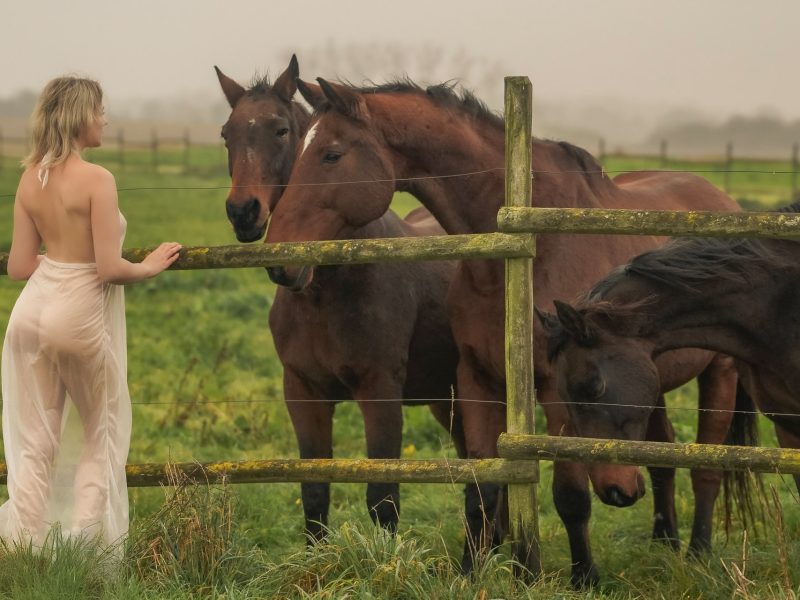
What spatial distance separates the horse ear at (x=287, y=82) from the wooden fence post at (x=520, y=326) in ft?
5.93

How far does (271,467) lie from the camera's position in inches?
190

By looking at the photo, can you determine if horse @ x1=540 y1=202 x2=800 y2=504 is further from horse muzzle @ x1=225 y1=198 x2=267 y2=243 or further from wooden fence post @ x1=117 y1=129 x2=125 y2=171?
wooden fence post @ x1=117 y1=129 x2=125 y2=171

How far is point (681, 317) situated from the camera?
16.0ft

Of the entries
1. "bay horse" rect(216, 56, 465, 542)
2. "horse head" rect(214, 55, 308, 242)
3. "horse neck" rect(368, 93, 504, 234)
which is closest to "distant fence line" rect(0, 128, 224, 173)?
"horse head" rect(214, 55, 308, 242)

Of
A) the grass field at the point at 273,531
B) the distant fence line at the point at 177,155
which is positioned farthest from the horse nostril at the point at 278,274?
the distant fence line at the point at 177,155

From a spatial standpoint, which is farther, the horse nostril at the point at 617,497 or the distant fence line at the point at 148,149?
the distant fence line at the point at 148,149

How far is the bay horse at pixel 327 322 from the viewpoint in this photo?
5773 mm

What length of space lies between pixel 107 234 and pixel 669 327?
233 centimetres

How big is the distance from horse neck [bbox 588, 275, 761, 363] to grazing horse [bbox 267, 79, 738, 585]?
1.78 ft

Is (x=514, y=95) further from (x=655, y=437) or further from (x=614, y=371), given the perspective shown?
(x=655, y=437)

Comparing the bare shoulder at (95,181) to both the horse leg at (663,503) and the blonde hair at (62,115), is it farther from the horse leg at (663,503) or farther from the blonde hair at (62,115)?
the horse leg at (663,503)

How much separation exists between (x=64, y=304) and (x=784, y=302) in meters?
2.92

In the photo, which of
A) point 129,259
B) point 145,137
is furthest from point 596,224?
point 145,137

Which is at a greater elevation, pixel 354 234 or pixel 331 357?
pixel 354 234
